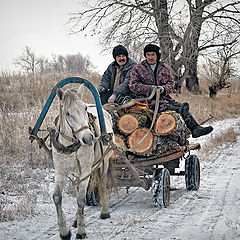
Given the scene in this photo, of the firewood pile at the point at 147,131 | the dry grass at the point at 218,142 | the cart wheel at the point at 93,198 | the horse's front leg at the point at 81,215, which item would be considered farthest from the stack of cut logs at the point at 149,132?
the dry grass at the point at 218,142

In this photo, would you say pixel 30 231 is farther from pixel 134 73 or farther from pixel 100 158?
pixel 134 73

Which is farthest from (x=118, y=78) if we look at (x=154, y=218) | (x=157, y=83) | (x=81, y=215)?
(x=81, y=215)

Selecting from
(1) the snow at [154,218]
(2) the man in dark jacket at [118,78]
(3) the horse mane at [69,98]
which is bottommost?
(1) the snow at [154,218]

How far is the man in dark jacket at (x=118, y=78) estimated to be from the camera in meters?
6.10

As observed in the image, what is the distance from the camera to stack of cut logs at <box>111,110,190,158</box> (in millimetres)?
5109

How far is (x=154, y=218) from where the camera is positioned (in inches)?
173

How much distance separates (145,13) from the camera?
16.9 m

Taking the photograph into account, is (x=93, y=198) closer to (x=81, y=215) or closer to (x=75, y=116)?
(x=81, y=215)

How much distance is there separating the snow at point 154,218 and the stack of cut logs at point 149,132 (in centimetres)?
89

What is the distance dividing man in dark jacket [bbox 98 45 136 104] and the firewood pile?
737mm

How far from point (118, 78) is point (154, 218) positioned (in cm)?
299

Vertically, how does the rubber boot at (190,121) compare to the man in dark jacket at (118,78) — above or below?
below

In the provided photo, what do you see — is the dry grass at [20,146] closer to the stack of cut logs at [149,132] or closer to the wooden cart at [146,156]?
the wooden cart at [146,156]

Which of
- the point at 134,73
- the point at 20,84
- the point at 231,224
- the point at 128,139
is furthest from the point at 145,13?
the point at 231,224
